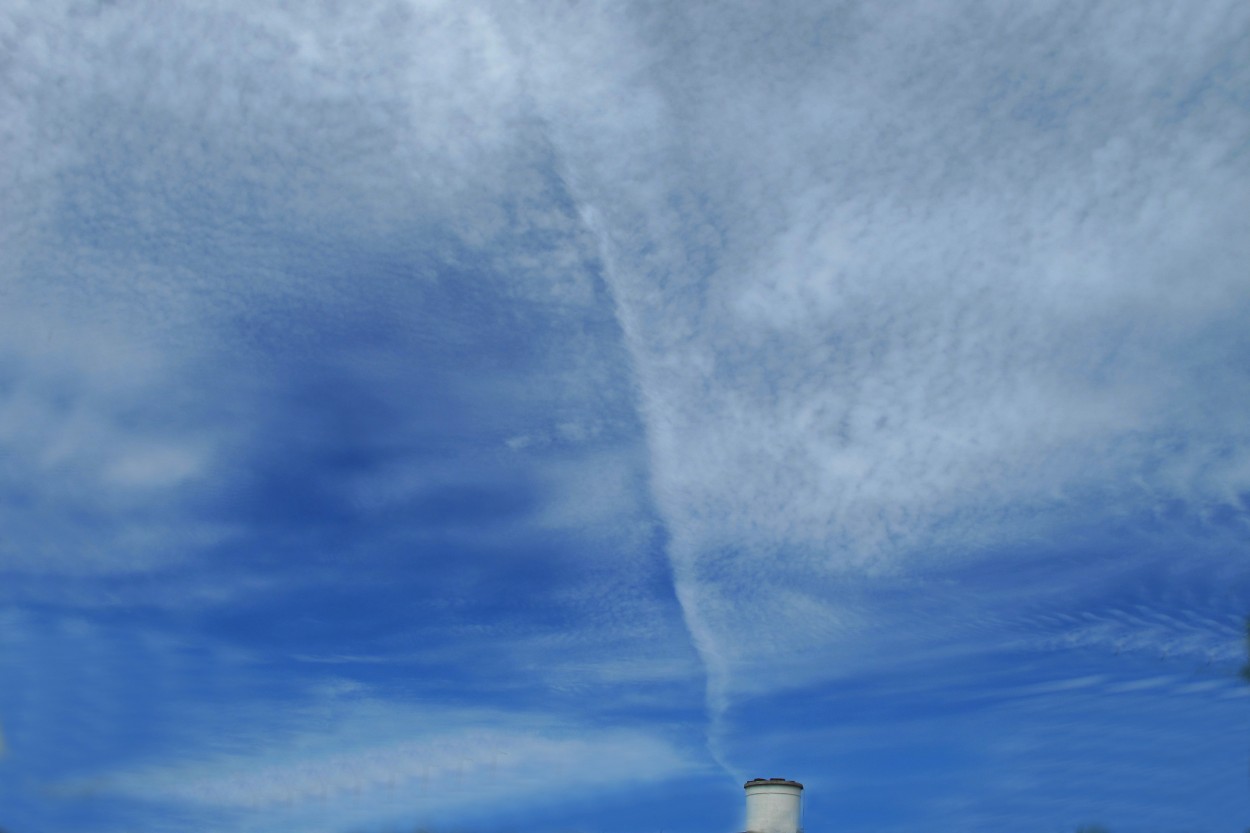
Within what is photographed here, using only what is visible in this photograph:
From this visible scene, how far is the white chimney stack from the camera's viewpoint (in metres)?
56.7

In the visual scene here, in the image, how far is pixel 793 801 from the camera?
2250 inches

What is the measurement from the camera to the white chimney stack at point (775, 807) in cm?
5672

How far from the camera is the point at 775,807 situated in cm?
5694
